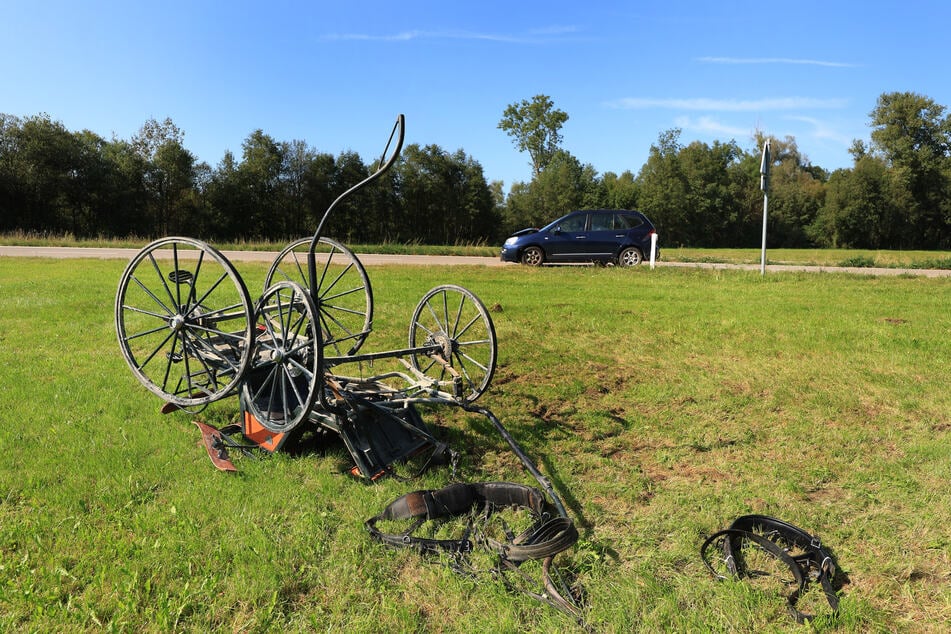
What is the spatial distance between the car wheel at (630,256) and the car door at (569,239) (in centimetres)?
104

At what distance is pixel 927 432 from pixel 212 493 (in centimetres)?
517

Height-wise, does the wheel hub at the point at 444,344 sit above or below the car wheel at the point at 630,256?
below

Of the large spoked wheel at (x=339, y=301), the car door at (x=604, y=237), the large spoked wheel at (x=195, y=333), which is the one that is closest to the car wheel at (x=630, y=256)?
the car door at (x=604, y=237)

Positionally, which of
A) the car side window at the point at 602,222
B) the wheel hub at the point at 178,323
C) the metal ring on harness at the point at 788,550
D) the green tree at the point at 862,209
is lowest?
the metal ring on harness at the point at 788,550

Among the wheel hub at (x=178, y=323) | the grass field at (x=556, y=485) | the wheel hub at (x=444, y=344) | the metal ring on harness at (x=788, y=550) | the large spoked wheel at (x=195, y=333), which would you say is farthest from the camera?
the wheel hub at (x=444, y=344)

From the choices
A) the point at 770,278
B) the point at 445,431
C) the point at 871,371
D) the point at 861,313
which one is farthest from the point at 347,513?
the point at 770,278

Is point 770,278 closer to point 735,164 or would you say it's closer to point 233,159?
point 233,159

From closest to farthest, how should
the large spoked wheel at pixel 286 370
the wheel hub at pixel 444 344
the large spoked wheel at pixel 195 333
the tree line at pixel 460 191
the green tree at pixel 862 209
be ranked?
the large spoked wheel at pixel 286 370 → the large spoked wheel at pixel 195 333 → the wheel hub at pixel 444 344 → the tree line at pixel 460 191 → the green tree at pixel 862 209

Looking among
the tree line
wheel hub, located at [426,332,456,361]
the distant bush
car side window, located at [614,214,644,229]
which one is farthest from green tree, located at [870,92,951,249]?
wheel hub, located at [426,332,456,361]

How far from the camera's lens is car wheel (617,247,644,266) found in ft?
56.8

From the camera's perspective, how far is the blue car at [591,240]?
17.3m

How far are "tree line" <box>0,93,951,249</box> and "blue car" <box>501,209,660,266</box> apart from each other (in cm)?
1590

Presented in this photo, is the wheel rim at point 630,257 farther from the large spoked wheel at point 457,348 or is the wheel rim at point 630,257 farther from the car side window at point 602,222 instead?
the large spoked wheel at point 457,348

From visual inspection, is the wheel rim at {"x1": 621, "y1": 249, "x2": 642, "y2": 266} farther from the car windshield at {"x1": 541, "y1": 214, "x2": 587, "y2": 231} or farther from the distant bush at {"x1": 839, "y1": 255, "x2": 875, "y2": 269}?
the distant bush at {"x1": 839, "y1": 255, "x2": 875, "y2": 269}
